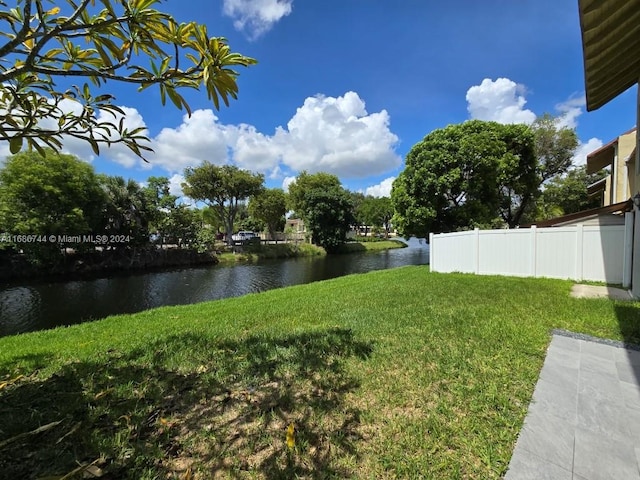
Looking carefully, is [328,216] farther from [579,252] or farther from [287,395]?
[287,395]

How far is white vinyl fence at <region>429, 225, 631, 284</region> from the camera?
24.6 feet

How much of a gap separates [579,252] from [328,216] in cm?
2536

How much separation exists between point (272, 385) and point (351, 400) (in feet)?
2.59

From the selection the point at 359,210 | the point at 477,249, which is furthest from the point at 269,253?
the point at 359,210

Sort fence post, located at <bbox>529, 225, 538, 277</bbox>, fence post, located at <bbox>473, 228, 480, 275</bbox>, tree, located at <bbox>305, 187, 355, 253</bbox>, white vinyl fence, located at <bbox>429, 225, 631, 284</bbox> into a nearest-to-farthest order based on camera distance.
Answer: white vinyl fence, located at <bbox>429, 225, 631, 284</bbox>, fence post, located at <bbox>529, 225, 538, 277</bbox>, fence post, located at <bbox>473, 228, 480, 275</bbox>, tree, located at <bbox>305, 187, 355, 253</bbox>

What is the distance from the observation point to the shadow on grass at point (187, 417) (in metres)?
1.82

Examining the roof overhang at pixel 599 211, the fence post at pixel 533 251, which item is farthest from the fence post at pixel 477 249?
the roof overhang at pixel 599 211

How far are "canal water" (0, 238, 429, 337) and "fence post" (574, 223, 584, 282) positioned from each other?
12014 mm

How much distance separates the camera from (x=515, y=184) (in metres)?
16.0

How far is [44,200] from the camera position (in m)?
16.3

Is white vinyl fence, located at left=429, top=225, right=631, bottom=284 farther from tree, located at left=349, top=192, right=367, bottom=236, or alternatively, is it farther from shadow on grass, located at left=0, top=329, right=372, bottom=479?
tree, located at left=349, top=192, right=367, bottom=236

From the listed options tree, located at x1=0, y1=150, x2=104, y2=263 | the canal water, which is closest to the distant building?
the canal water

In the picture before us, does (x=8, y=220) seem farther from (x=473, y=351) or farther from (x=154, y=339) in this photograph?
(x=473, y=351)

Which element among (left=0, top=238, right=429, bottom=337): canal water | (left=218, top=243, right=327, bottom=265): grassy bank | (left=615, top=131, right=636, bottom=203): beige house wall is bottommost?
(left=0, top=238, right=429, bottom=337): canal water
